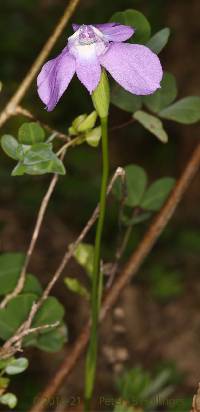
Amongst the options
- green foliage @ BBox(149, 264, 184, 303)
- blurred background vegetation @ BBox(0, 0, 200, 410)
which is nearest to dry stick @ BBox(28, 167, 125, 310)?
blurred background vegetation @ BBox(0, 0, 200, 410)

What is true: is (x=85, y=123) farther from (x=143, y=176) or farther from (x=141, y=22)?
(x=143, y=176)

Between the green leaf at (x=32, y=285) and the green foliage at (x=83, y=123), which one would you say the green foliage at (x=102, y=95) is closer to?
the green foliage at (x=83, y=123)

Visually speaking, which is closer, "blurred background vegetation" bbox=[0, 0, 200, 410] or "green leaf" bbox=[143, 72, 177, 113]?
"green leaf" bbox=[143, 72, 177, 113]

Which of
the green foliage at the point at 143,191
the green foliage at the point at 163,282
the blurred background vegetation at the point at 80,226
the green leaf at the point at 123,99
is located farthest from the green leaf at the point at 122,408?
the green foliage at the point at 163,282

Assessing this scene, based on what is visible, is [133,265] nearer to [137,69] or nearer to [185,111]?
[185,111]

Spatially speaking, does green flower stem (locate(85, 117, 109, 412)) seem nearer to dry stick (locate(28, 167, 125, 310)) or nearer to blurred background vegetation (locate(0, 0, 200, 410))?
dry stick (locate(28, 167, 125, 310))
